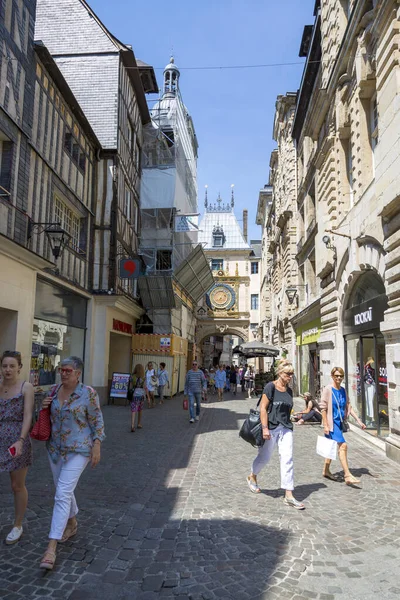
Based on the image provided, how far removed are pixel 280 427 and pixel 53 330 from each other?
8.78 m

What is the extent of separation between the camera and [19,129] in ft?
31.9

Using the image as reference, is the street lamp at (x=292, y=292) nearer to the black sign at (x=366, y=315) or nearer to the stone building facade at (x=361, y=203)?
the stone building facade at (x=361, y=203)

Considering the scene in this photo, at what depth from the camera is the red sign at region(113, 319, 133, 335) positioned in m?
16.8

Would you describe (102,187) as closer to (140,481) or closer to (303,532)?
(140,481)

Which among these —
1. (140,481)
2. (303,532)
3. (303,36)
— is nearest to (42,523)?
(140,481)

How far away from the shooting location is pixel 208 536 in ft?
13.4

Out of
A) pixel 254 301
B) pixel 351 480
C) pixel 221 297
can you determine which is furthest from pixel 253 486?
pixel 254 301

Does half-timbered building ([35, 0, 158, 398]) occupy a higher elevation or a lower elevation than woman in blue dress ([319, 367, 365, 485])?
higher

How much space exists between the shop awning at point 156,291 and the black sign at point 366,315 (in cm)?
985

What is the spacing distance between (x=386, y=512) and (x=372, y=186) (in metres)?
6.09

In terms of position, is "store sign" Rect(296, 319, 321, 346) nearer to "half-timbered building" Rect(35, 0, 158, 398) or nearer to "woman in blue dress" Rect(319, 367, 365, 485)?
"half-timbered building" Rect(35, 0, 158, 398)

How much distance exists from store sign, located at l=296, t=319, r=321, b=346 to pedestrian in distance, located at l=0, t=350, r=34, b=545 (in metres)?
12.1

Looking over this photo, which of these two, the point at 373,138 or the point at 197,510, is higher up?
the point at 373,138

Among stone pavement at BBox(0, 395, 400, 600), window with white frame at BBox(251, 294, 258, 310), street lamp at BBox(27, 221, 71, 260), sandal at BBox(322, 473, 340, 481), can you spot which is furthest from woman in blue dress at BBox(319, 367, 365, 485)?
window with white frame at BBox(251, 294, 258, 310)
